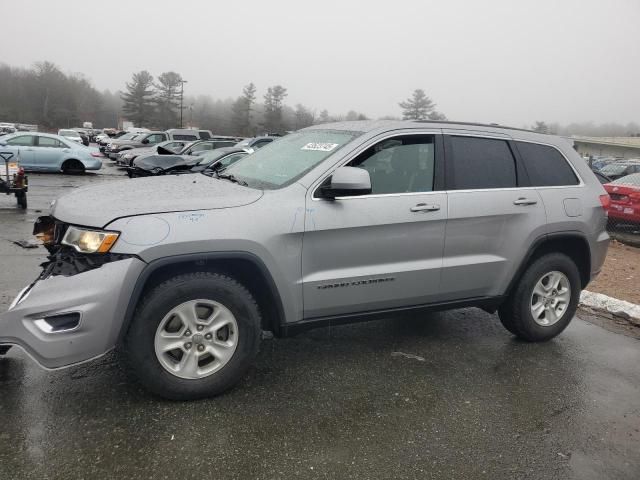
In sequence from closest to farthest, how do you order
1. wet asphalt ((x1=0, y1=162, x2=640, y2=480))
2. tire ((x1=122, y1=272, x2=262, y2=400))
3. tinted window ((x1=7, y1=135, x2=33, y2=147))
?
wet asphalt ((x1=0, y1=162, x2=640, y2=480)) → tire ((x1=122, y1=272, x2=262, y2=400)) → tinted window ((x1=7, y1=135, x2=33, y2=147))

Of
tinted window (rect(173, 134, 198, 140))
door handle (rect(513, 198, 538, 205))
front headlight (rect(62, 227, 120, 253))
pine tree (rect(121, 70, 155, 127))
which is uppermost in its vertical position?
pine tree (rect(121, 70, 155, 127))

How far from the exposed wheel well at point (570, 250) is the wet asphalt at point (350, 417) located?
73 cm

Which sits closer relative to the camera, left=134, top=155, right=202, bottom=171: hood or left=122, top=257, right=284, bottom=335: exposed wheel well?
left=122, top=257, right=284, bottom=335: exposed wheel well

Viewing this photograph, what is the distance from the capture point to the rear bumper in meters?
2.75

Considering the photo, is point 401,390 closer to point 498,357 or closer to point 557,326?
point 498,357

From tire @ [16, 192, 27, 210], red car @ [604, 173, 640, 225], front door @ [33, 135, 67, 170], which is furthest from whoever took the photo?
front door @ [33, 135, 67, 170]

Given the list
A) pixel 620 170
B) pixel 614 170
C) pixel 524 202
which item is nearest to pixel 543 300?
pixel 524 202

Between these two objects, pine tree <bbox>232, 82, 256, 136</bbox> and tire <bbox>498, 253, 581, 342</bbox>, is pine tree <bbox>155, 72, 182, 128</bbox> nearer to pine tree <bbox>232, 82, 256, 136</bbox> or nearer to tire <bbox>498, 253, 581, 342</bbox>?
pine tree <bbox>232, 82, 256, 136</bbox>

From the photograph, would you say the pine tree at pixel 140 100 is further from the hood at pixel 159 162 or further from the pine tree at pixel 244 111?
the hood at pixel 159 162

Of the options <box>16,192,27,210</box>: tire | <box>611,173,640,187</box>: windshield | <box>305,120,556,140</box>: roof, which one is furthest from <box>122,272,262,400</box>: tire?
<box>611,173,640,187</box>: windshield

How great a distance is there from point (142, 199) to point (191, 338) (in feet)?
2.95

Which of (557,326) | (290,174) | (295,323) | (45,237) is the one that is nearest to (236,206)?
(290,174)

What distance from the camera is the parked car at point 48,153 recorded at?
1722 cm

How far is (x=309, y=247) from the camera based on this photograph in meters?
3.31
